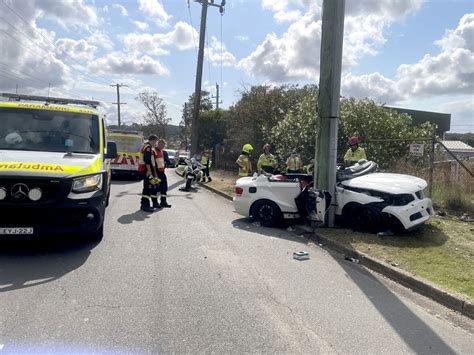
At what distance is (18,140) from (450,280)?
6.37m

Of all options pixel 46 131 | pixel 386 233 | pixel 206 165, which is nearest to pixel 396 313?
pixel 386 233

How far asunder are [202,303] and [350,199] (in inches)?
171

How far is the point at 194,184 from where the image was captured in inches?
677

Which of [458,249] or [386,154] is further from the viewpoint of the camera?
[386,154]

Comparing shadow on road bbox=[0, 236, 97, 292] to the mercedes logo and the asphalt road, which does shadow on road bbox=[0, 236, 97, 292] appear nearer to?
the asphalt road

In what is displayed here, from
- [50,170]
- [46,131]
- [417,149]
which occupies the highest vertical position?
[46,131]

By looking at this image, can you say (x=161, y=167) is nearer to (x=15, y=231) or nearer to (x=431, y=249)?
(x=15, y=231)

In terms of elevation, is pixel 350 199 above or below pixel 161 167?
below

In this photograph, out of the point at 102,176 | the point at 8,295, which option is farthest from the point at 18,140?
the point at 8,295

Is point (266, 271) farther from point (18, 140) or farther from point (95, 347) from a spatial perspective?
point (18, 140)

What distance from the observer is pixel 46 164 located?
5512 millimetres

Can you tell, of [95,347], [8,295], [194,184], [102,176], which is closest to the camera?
[95,347]

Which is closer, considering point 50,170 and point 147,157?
point 50,170

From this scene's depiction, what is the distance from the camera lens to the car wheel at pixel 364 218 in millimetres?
7246
